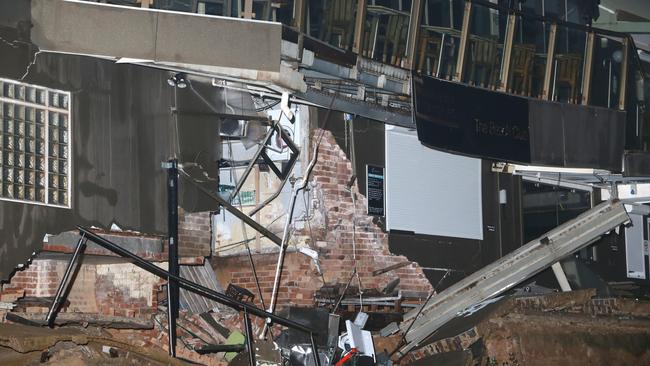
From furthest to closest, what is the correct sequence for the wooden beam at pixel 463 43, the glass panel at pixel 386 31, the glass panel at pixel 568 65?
the glass panel at pixel 568 65 → the wooden beam at pixel 463 43 → the glass panel at pixel 386 31

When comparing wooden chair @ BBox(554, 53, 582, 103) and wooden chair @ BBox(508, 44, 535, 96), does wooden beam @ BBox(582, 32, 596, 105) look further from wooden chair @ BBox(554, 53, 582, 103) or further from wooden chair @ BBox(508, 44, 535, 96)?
wooden chair @ BBox(508, 44, 535, 96)

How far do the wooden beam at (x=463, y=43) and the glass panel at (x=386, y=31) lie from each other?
111 cm

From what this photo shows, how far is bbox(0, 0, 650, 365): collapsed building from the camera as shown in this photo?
443 inches

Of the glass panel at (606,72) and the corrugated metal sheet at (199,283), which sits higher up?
the glass panel at (606,72)

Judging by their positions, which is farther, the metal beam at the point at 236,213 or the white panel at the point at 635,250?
the white panel at the point at 635,250

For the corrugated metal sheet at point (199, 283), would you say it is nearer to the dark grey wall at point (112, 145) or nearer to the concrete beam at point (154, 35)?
the dark grey wall at point (112, 145)

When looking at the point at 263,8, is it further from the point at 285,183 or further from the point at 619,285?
the point at 619,285

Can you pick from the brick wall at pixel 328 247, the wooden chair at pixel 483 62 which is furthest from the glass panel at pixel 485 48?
the brick wall at pixel 328 247

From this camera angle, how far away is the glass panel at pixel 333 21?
13.7 m

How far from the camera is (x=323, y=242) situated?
14.3 meters

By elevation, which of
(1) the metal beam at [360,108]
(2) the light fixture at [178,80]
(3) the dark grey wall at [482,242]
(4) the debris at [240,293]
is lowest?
(4) the debris at [240,293]

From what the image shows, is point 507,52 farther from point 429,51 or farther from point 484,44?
point 429,51

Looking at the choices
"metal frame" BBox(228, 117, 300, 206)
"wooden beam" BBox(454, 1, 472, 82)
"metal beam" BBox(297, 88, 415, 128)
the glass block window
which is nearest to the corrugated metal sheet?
"metal frame" BBox(228, 117, 300, 206)

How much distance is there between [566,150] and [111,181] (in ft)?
27.7
